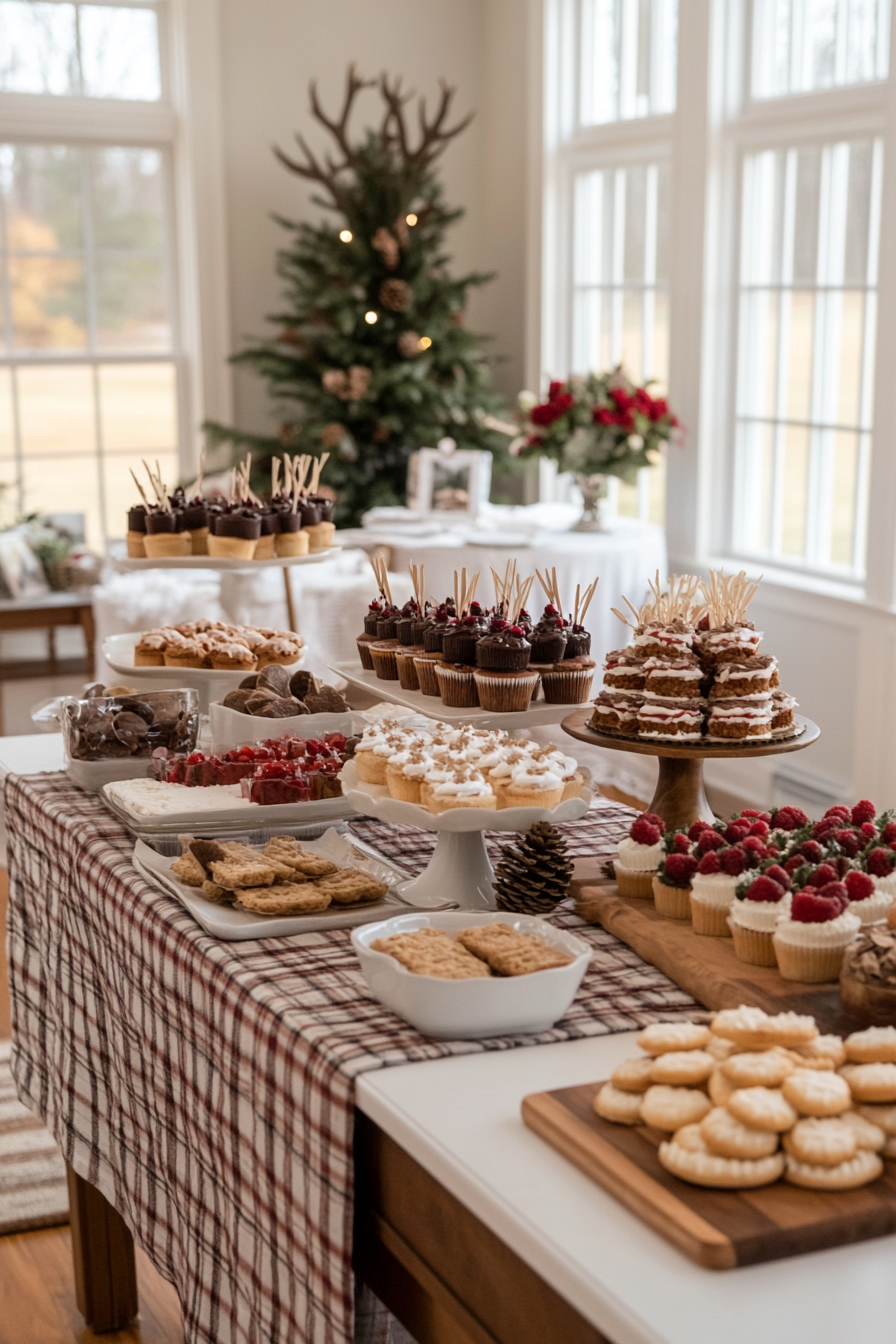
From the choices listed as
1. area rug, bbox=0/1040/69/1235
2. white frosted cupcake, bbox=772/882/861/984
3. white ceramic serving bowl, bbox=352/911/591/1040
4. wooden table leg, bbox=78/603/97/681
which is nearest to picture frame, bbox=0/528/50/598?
wooden table leg, bbox=78/603/97/681

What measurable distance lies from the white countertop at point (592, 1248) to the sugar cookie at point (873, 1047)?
15 centimetres

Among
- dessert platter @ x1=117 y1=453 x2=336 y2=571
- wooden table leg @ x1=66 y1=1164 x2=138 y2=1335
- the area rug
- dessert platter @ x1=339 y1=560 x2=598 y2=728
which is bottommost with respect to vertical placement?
the area rug

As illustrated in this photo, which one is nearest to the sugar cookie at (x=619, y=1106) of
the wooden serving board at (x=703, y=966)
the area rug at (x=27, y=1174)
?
the wooden serving board at (x=703, y=966)

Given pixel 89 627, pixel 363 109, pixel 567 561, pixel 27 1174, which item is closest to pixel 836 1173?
pixel 27 1174

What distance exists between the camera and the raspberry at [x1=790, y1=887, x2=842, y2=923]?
1407 millimetres

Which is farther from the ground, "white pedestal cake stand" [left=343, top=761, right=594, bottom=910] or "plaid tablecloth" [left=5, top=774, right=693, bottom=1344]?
"white pedestal cake stand" [left=343, top=761, right=594, bottom=910]

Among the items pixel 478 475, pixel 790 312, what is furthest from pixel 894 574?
pixel 478 475

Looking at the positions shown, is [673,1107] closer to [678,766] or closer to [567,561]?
[678,766]

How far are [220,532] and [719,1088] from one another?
1.85 metres

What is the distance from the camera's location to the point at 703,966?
1467 millimetres

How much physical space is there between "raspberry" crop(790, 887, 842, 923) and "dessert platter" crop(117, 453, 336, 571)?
1505mm

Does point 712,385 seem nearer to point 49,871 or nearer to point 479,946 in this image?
point 49,871

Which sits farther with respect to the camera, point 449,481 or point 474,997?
point 449,481

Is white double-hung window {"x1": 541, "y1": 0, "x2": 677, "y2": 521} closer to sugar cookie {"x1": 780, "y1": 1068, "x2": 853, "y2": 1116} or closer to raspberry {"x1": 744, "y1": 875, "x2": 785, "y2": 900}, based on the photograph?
raspberry {"x1": 744, "y1": 875, "x2": 785, "y2": 900}
